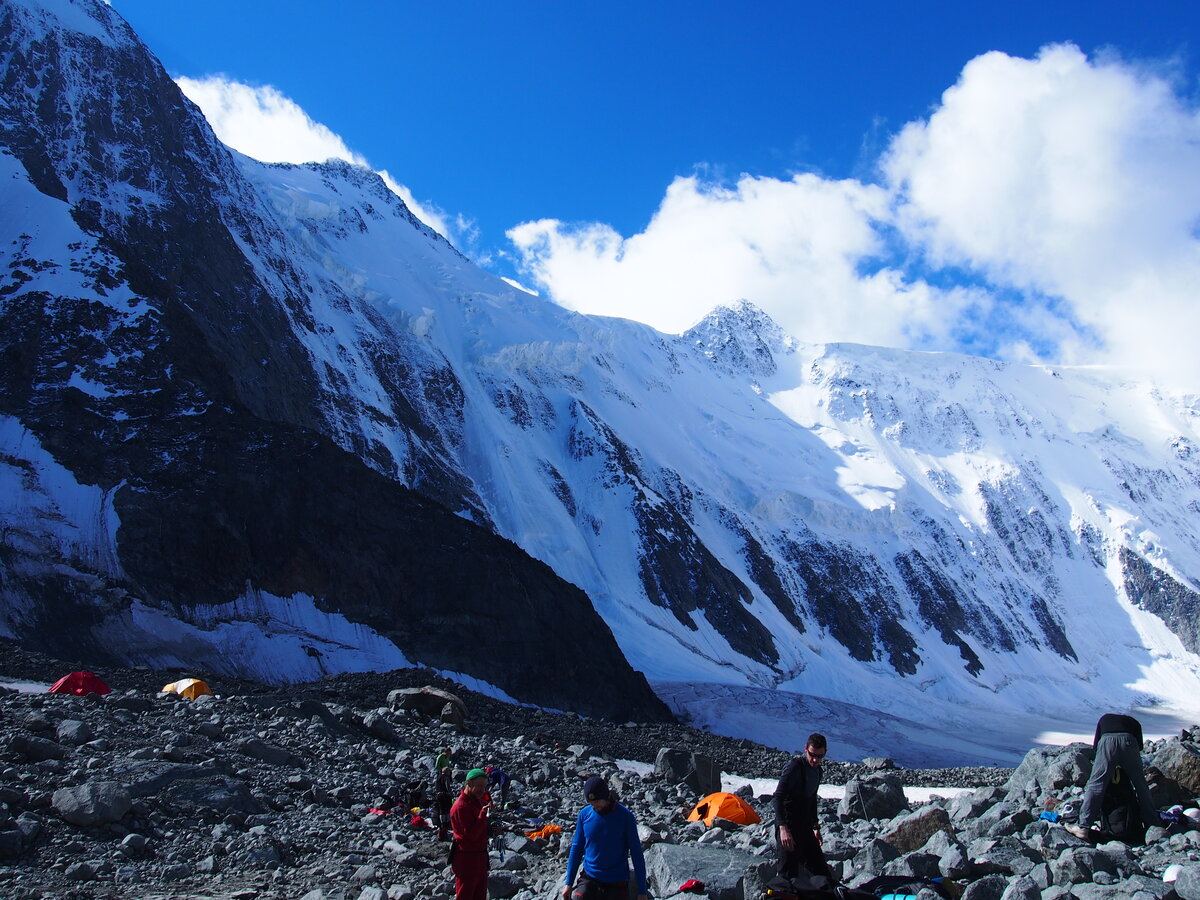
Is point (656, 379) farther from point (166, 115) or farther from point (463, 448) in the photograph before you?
point (166, 115)

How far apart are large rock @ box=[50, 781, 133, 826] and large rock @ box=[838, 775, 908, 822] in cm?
997

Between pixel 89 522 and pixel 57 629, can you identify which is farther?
pixel 89 522

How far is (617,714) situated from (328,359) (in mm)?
39441

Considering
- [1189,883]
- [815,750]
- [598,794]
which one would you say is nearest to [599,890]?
[598,794]

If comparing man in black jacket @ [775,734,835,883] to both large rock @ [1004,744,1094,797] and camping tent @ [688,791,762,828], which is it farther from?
camping tent @ [688,791,762,828]

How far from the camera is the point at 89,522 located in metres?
39.3

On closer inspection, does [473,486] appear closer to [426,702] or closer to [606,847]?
[426,702]

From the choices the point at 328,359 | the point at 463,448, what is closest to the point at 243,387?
the point at 328,359

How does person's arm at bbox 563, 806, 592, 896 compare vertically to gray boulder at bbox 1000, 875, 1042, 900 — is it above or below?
below

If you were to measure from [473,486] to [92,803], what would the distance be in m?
70.0

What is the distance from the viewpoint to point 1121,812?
29.8 feet

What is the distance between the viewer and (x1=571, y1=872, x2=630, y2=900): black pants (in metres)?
7.05

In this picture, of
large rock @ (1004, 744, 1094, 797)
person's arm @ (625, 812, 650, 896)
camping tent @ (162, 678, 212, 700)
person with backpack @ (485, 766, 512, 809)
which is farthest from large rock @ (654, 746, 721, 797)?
camping tent @ (162, 678, 212, 700)

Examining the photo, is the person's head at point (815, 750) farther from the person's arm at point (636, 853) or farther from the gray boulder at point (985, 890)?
the person's arm at point (636, 853)
